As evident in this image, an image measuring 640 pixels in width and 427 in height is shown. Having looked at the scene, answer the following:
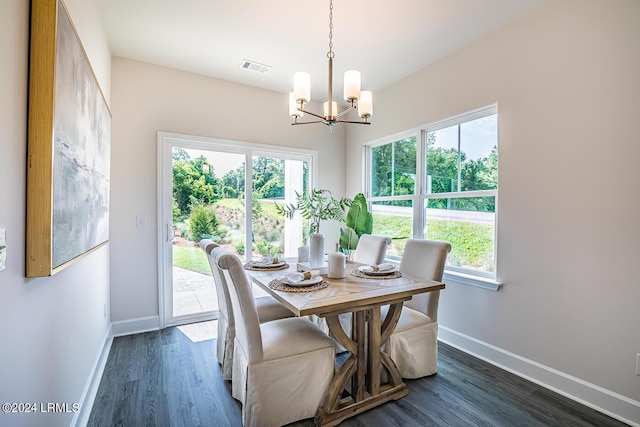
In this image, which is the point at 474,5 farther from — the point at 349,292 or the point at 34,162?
the point at 34,162

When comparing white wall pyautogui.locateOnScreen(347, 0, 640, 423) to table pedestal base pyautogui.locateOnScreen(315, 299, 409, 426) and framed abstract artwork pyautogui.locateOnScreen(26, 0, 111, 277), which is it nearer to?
table pedestal base pyautogui.locateOnScreen(315, 299, 409, 426)

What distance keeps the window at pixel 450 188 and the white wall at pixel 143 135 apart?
2.02 m

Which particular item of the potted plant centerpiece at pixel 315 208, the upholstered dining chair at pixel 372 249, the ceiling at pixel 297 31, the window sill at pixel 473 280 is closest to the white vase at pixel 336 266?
the potted plant centerpiece at pixel 315 208

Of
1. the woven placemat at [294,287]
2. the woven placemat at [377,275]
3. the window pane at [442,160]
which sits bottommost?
the woven placemat at [294,287]

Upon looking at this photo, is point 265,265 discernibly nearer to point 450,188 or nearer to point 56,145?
point 56,145

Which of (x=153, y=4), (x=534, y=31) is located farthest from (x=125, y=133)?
(x=534, y=31)

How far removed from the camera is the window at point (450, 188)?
2689 mm

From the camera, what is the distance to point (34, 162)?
1.11 meters

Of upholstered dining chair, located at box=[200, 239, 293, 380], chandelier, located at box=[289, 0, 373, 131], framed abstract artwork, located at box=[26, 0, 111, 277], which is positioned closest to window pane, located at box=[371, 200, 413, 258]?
chandelier, located at box=[289, 0, 373, 131]

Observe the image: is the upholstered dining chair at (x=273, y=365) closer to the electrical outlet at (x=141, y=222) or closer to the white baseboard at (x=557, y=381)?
the white baseboard at (x=557, y=381)

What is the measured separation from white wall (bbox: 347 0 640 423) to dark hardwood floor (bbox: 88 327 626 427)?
11.7 inches

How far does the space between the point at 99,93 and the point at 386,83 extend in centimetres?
284

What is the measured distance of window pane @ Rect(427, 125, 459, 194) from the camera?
2.98 meters

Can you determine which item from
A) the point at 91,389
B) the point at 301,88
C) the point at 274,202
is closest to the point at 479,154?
the point at 301,88
